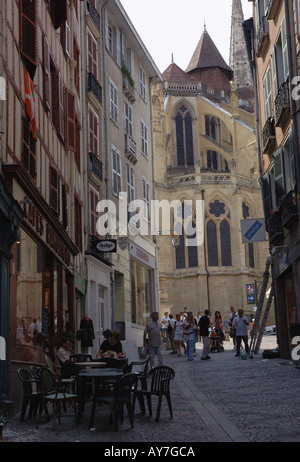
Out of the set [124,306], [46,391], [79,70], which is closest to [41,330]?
[46,391]

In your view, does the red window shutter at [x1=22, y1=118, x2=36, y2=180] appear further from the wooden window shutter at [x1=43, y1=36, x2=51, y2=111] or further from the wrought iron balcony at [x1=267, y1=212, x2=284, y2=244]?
the wrought iron balcony at [x1=267, y1=212, x2=284, y2=244]

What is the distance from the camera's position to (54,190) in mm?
15500

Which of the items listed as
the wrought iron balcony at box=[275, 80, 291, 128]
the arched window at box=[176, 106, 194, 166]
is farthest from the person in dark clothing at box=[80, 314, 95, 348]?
the arched window at box=[176, 106, 194, 166]

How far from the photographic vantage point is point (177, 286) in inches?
2044

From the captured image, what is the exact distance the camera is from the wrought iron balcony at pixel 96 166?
71.4ft

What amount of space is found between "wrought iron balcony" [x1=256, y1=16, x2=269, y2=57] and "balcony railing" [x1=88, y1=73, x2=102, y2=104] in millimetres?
4978

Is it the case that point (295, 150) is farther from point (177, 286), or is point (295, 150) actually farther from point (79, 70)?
point (177, 286)

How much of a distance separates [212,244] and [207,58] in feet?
93.0

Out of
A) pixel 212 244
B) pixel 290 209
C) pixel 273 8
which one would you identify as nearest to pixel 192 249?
pixel 212 244

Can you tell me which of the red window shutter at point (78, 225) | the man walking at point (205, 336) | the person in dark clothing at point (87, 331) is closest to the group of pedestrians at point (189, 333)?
the man walking at point (205, 336)

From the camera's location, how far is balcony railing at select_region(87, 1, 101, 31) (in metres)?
22.9

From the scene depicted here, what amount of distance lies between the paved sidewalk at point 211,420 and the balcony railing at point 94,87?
35.3ft

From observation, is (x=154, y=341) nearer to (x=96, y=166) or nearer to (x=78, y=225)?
(x=78, y=225)

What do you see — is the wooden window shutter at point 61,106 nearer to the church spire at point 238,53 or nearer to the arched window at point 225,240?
the arched window at point 225,240
